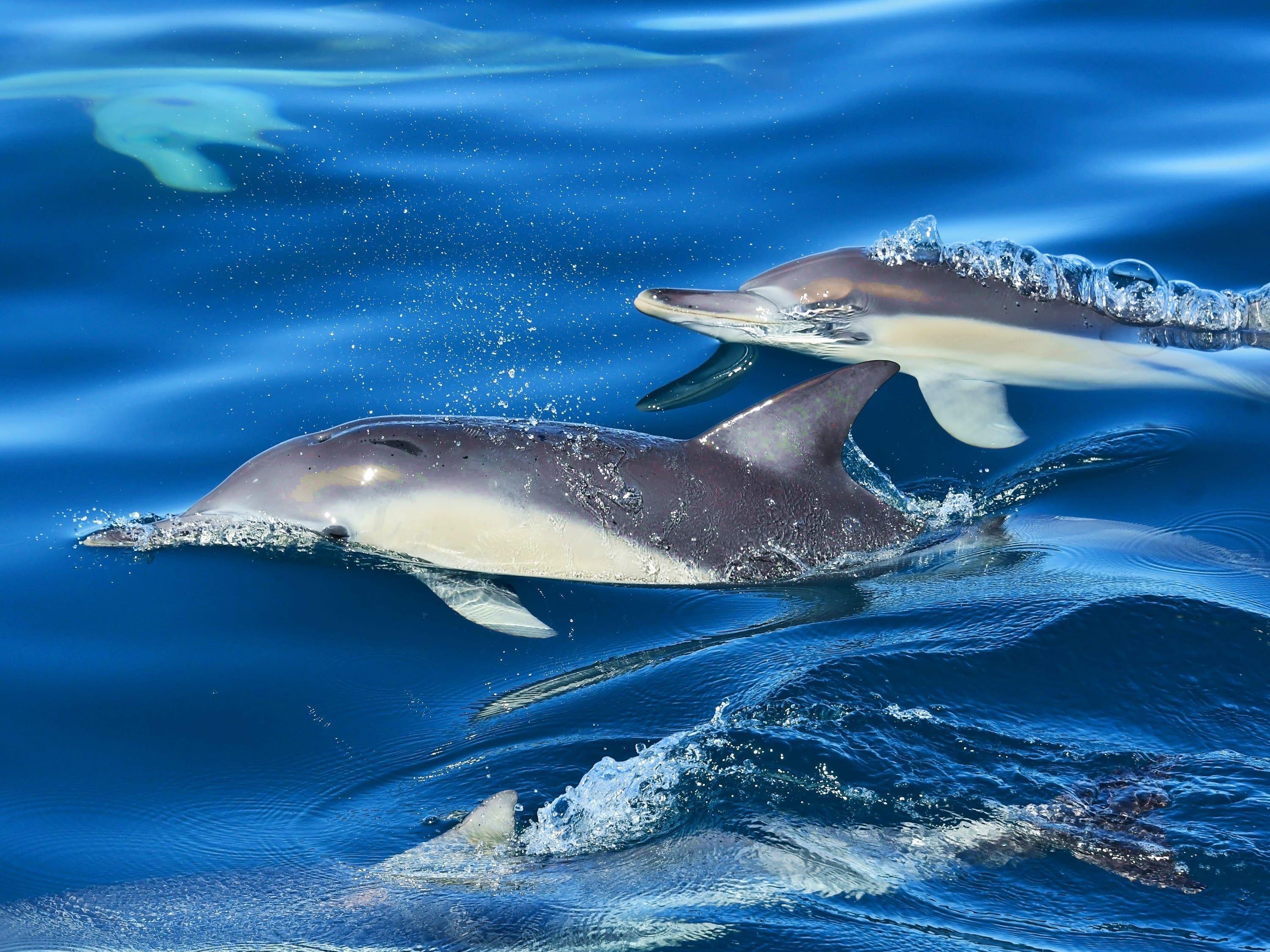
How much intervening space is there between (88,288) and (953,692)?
6.83m

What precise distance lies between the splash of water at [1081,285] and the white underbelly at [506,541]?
342cm

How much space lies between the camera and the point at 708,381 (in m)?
8.37

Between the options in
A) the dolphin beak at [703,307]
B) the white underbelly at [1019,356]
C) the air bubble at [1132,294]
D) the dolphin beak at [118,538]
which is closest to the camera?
the dolphin beak at [118,538]

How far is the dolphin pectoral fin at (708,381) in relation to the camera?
26.3 ft

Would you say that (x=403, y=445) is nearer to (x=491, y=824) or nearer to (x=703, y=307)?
(x=491, y=824)

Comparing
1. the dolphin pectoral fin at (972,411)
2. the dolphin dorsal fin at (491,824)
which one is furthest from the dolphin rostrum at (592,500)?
the dolphin dorsal fin at (491,824)

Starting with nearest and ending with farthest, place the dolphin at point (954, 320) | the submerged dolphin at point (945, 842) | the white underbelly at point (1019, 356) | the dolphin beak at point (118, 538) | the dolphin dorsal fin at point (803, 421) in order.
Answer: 1. the submerged dolphin at point (945, 842)
2. the dolphin dorsal fin at point (803, 421)
3. the dolphin beak at point (118, 538)
4. the white underbelly at point (1019, 356)
5. the dolphin at point (954, 320)

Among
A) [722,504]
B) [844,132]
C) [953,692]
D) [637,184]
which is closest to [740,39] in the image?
[844,132]

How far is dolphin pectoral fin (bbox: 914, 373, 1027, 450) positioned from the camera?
7742 mm

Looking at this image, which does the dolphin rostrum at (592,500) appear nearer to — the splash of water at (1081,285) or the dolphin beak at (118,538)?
the dolphin beak at (118,538)

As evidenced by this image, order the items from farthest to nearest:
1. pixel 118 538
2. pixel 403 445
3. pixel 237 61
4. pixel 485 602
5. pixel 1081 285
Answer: pixel 237 61 < pixel 1081 285 < pixel 118 538 < pixel 403 445 < pixel 485 602

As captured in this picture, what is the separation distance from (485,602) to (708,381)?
2.73 meters

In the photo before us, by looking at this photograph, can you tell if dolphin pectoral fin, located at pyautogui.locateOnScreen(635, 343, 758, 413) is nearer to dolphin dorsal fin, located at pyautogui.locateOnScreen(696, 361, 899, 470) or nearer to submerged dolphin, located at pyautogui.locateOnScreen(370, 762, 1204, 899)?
dolphin dorsal fin, located at pyautogui.locateOnScreen(696, 361, 899, 470)

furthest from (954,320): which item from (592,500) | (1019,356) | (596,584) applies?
(596,584)
